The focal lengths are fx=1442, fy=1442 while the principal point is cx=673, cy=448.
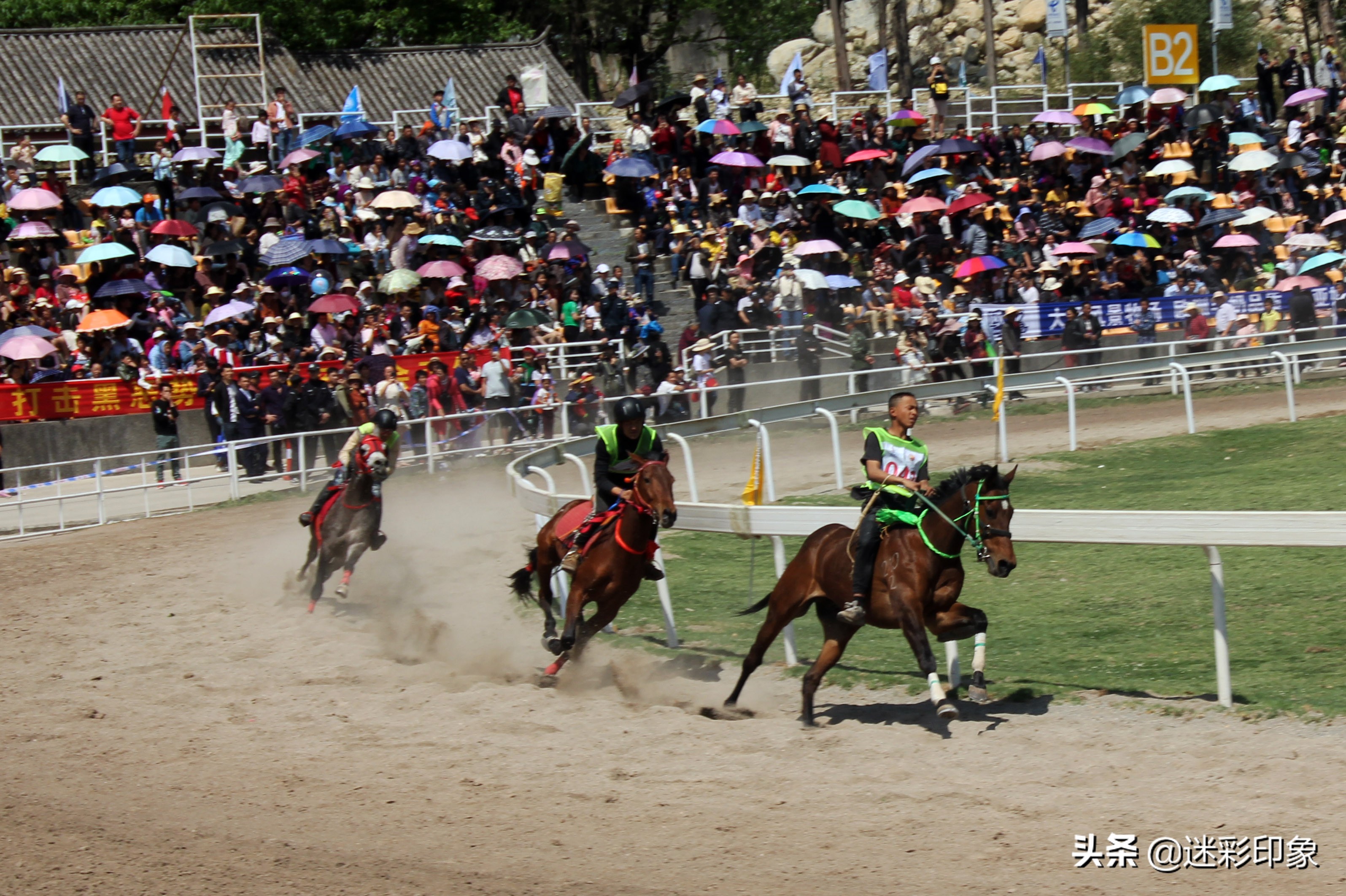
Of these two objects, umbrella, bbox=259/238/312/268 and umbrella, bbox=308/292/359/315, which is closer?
umbrella, bbox=308/292/359/315

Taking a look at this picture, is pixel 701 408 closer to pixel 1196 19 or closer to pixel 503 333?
pixel 503 333

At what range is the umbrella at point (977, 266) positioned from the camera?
88.1 ft

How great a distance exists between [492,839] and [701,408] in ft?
47.8

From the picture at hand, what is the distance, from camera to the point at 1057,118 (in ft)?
111

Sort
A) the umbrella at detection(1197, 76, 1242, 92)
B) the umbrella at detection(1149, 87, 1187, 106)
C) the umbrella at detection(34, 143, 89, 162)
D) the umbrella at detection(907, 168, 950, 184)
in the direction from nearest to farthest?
the umbrella at detection(34, 143, 89, 162)
the umbrella at detection(907, 168, 950, 184)
the umbrella at detection(1149, 87, 1187, 106)
the umbrella at detection(1197, 76, 1242, 92)

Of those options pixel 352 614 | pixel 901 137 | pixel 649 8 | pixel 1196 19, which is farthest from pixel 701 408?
pixel 1196 19

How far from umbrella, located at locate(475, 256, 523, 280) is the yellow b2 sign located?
19.6 m

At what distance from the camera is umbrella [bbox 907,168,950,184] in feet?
97.4

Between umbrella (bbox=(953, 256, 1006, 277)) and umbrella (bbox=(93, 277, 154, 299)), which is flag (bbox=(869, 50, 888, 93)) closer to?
umbrella (bbox=(953, 256, 1006, 277))

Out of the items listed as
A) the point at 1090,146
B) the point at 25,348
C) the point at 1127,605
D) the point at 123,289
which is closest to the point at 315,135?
the point at 123,289

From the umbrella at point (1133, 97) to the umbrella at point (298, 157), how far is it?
19708mm

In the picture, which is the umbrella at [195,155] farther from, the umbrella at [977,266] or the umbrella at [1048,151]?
the umbrella at [1048,151]

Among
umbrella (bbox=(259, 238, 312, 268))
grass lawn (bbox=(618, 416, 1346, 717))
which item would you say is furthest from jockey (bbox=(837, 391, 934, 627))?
umbrella (bbox=(259, 238, 312, 268))

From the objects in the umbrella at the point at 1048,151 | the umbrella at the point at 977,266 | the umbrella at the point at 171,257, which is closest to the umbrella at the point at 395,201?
the umbrella at the point at 171,257
